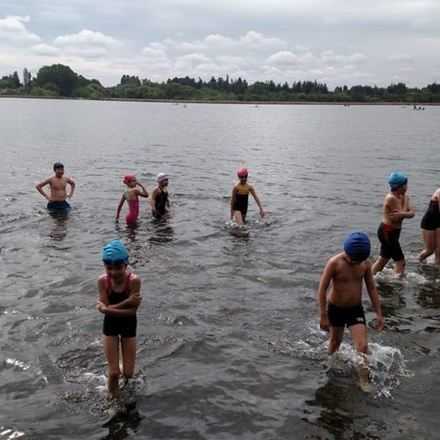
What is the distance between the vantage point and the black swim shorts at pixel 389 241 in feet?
37.8

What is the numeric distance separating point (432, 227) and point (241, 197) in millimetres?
5878

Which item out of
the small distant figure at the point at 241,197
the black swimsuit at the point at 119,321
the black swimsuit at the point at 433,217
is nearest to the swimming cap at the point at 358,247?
the black swimsuit at the point at 119,321

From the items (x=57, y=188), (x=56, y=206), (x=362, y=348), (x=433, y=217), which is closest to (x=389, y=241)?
(x=433, y=217)

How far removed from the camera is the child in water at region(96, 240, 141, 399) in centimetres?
668

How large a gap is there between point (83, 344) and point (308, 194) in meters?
16.7

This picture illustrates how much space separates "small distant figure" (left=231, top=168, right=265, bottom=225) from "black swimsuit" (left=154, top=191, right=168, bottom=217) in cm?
227

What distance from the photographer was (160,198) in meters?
17.8

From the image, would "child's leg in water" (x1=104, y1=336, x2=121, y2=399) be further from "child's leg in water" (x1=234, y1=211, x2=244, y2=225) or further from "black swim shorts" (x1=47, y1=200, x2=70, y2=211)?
"black swim shorts" (x1=47, y1=200, x2=70, y2=211)

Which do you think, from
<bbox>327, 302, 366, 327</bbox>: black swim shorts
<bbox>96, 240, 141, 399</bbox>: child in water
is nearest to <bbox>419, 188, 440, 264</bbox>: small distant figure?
<bbox>327, 302, 366, 327</bbox>: black swim shorts

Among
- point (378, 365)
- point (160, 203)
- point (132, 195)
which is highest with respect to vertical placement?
point (132, 195)

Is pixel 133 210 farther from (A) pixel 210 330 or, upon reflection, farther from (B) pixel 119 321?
(B) pixel 119 321

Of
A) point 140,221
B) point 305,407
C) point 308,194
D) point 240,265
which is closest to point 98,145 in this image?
point 308,194

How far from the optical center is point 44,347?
29.4 feet

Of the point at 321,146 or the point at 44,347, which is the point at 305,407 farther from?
the point at 321,146
